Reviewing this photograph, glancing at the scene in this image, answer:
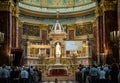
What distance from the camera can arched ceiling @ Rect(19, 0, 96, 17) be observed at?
41.1m

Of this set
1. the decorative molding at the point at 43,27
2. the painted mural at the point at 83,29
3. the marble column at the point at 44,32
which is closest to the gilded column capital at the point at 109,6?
the painted mural at the point at 83,29

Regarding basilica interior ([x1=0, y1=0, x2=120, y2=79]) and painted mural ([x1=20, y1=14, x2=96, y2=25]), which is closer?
basilica interior ([x1=0, y1=0, x2=120, y2=79])

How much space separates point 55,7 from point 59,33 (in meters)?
8.94

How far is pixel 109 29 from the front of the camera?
26.3m

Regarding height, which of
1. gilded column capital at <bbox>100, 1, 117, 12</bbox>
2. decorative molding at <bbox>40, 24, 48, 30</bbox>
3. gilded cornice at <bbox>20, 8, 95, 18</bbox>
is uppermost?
gilded cornice at <bbox>20, 8, 95, 18</bbox>

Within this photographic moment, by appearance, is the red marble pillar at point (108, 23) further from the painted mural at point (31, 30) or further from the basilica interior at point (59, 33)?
the painted mural at point (31, 30)

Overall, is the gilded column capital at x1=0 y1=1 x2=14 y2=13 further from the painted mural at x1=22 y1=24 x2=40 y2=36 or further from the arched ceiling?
the painted mural at x1=22 y1=24 x2=40 y2=36

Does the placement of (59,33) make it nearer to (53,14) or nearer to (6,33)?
(53,14)

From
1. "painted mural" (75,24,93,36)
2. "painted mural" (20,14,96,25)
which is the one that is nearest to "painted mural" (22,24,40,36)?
"painted mural" (20,14,96,25)

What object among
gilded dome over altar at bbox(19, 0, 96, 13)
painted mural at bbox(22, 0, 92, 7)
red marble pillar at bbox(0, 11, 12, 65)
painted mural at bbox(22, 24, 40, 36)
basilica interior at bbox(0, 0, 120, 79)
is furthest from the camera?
painted mural at bbox(22, 0, 92, 7)

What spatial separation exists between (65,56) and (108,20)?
10.7 metres

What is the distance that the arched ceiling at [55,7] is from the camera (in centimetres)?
4109

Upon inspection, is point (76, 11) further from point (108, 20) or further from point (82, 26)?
point (108, 20)

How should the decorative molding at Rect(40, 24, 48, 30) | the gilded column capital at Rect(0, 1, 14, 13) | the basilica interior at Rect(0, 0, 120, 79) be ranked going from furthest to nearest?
1. the decorative molding at Rect(40, 24, 48, 30)
2. the gilded column capital at Rect(0, 1, 14, 13)
3. the basilica interior at Rect(0, 0, 120, 79)
